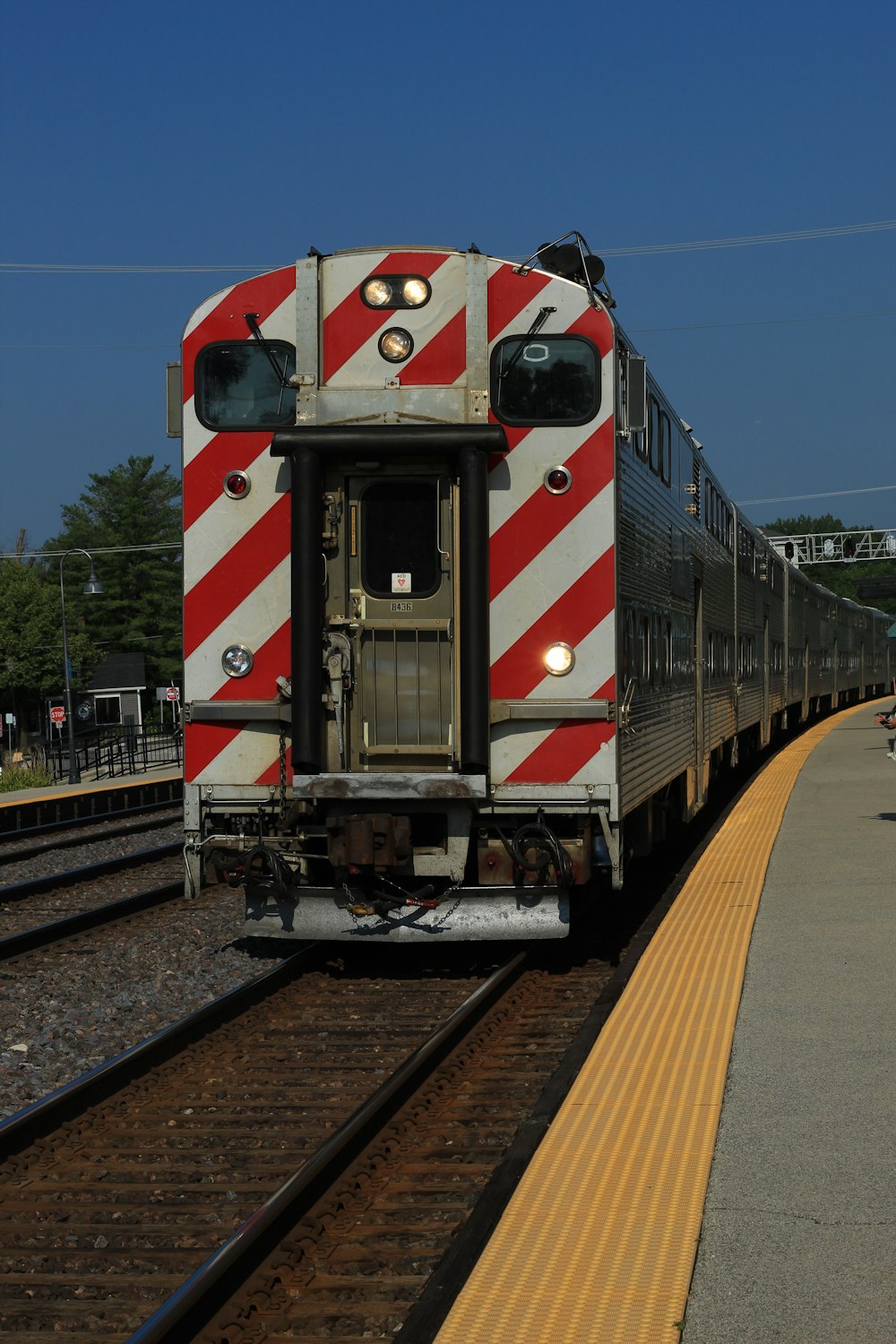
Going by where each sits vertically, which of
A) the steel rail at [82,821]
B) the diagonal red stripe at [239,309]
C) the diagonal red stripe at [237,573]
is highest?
the diagonal red stripe at [239,309]

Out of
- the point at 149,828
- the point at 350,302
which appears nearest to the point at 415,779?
the point at 350,302

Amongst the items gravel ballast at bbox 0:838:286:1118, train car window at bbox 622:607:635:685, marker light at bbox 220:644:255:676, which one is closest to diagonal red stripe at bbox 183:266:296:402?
marker light at bbox 220:644:255:676

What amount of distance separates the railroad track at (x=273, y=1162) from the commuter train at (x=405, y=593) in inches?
30.0

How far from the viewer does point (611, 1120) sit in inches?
219

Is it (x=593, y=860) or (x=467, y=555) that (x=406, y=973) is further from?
(x=467, y=555)

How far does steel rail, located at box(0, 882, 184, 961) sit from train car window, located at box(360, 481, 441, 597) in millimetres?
3979

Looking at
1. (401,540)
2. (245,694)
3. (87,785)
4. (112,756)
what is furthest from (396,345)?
(112,756)

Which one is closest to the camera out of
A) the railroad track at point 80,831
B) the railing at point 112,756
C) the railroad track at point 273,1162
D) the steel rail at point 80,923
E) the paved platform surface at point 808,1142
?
the paved platform surface at point 808,1142

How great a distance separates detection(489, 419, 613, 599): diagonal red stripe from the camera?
827 cm

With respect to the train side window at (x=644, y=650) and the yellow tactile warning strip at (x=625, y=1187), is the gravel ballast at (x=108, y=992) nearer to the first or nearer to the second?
the yellow tactile warning strip at (x=625, y=1187)

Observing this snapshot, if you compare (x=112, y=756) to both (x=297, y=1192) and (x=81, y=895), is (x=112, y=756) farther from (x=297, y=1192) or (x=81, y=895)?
(x=297, y=1192)

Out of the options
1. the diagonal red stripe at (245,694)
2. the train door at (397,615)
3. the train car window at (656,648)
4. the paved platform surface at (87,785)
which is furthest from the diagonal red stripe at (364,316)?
the paved platform surface at (87,785)

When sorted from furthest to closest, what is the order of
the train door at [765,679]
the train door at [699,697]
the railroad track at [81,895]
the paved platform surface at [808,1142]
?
the train door at [765,679] < the train door at [699,697] < the railroad track at [81,895] < the paved platform surface at [808,1142]

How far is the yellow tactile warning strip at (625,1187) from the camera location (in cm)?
389
